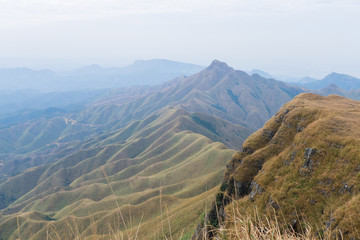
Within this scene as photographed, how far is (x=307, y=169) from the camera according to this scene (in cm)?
3531

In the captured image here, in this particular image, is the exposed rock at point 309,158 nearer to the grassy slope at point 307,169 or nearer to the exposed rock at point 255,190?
the grassy slope at point 307,169

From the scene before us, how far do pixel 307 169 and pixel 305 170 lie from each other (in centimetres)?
34

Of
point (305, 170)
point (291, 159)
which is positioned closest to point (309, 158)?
point (305, 170)

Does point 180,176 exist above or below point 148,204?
below

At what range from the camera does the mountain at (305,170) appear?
28.4 meters

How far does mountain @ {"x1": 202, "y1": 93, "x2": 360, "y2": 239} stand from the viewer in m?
28.4

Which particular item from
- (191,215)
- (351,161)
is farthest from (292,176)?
(191,215)

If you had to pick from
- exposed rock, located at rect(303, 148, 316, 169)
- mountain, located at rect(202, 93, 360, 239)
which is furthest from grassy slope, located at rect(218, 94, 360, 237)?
exposed rock, located at rect(303, 148, 316, 169)

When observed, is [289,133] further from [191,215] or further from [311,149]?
[191,215]

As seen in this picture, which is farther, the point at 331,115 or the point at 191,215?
the point at 191,215

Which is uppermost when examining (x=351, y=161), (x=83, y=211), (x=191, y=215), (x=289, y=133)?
(x=351, y=161)

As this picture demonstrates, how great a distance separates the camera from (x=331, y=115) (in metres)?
43.8

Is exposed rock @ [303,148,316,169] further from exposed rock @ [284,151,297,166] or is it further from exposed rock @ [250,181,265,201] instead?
exposed rock @ [250,181,265,201]

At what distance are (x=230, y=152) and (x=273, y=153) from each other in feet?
417
